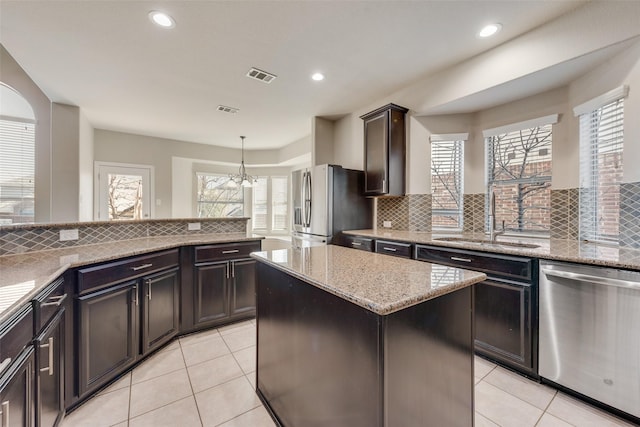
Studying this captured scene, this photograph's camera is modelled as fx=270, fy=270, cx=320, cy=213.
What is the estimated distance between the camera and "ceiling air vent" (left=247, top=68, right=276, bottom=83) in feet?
9.77

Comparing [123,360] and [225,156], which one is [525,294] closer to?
[123,360]

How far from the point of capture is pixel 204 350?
94.5 inches

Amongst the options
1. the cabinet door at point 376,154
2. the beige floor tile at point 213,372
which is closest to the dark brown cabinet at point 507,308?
the cabinet door at point 376,154

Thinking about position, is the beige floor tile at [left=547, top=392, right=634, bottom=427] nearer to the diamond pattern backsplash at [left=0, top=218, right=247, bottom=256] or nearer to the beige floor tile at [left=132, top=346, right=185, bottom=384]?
the beige floor tile at [left=132, top=346, right=185, bottom=384]

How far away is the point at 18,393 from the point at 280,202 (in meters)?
6.11

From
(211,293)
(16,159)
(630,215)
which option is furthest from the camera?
(16,159)

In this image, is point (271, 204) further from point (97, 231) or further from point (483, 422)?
point (483, 422)

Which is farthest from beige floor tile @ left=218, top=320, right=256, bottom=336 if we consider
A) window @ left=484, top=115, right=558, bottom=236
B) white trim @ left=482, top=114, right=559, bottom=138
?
white trim @ left=482, top=114, right=559, bottom=138

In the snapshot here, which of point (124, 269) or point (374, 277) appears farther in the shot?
point (124, 269)

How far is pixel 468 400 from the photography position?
125 centimetres

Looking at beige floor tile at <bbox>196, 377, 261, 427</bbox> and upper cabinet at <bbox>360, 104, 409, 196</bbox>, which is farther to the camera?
upper cabinet at <bbox>360, 104, 409, 196</bbox>

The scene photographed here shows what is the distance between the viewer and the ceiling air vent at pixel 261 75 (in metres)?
2.98

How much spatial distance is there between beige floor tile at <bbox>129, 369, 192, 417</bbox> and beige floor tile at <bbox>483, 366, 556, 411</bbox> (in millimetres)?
2183

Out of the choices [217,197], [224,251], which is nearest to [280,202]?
[217,197]
